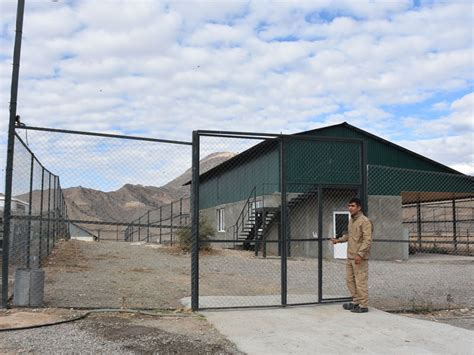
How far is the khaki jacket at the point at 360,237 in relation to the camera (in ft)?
27.8

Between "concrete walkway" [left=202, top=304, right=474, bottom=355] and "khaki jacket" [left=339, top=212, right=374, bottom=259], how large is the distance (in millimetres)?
1001

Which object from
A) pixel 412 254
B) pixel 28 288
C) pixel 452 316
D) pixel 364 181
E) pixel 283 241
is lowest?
pixel 412 254

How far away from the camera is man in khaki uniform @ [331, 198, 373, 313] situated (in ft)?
27.9

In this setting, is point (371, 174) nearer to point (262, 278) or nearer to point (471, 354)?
point (262, 278)

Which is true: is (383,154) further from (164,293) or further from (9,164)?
(9,164)

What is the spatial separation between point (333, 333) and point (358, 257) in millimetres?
1803

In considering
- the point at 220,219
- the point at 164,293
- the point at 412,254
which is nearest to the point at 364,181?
the point at 164,293

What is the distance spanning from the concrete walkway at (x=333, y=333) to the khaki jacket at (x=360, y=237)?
1001 mm

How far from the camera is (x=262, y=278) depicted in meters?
14.6

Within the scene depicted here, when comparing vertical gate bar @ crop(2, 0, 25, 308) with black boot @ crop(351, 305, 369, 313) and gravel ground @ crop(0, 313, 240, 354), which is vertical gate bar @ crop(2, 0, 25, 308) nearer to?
gravel ground @ crop(0, 313, 240, 354)

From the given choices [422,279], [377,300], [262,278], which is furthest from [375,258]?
[377,300]

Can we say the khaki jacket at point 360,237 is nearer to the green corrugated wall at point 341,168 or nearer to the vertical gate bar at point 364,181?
the vertical gate bar at point 364,181

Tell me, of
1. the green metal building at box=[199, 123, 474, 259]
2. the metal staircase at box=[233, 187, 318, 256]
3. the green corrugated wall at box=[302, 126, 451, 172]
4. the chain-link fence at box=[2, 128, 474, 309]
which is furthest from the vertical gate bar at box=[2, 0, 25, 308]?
the green corrugated wall at box=[302, 126, 451, 172]

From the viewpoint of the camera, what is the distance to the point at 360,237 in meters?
8.62
